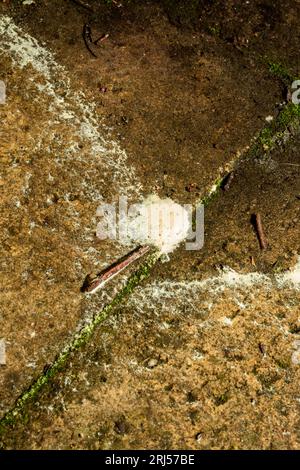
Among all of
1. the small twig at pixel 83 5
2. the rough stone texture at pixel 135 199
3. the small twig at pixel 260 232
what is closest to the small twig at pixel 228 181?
the rough stone texture at pixel 135 199

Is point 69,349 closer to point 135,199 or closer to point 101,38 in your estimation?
point 135,199

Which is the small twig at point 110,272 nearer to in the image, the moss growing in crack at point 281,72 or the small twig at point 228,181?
the small twig at point 228,181

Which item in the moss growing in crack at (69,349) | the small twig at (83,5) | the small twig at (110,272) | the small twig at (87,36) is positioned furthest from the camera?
the small twig at (83,5)

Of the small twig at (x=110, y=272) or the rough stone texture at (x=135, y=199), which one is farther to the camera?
the small twig at (x=110, y=272)

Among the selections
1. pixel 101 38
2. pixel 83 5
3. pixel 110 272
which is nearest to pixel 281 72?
pixel 101 38

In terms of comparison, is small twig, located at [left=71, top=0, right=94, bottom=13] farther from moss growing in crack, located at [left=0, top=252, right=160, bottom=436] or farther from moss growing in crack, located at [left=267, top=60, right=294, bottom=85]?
moss growing in crack, located at [left=0, top=252, right=160, bottom=436]

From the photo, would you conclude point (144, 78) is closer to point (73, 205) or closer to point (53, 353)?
point (73, 205)
